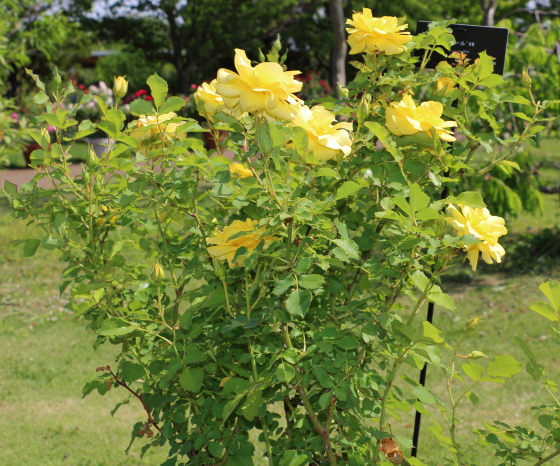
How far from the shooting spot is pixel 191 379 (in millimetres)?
1409

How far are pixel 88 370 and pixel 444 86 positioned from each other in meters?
2.78

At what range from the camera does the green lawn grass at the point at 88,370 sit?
2.78 metres

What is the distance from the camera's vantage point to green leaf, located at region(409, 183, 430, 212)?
124 centimetres

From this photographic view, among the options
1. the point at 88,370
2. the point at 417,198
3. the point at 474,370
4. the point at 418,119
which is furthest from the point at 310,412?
the point at 88,370

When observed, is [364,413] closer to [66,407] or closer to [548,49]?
[66,407]

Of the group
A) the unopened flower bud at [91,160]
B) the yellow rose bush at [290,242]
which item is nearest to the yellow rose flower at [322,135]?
the yellow rose bush at [290,242]

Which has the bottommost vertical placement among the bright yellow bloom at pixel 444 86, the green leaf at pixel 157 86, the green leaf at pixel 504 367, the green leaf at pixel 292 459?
the green leaf at pixel 292 459

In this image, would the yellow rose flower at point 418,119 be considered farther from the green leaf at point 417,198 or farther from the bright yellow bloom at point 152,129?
the bright yellow bloom at point 152,129

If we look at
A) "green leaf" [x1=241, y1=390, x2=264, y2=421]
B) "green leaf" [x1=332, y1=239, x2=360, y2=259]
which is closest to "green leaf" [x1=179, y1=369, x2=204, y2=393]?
"green leaf" [x1=241, y1=390, x2=264, y2=421]

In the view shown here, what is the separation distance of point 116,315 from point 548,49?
4.74 metres

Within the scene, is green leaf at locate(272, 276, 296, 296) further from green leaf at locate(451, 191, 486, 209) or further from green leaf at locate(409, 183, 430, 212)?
green leaf at locate(451, 191, 486, 209)

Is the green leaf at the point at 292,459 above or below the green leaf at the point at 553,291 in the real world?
below

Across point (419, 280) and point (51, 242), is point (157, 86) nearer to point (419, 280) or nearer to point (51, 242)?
point (51, 242)

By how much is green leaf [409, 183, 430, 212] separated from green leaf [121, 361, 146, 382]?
2.56 feet
